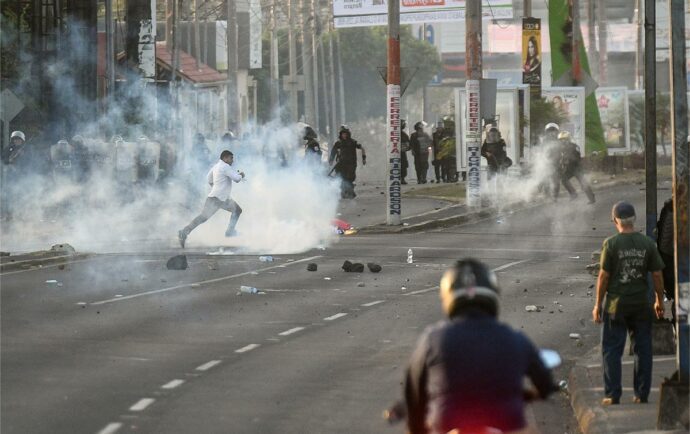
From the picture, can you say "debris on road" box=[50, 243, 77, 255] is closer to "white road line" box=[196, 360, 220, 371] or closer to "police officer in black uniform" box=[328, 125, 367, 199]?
"white road line" box=[196, 360, 220, 371]

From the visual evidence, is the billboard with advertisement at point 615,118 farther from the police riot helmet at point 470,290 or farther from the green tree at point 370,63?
the green tree at point 370,63

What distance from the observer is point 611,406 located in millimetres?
12258

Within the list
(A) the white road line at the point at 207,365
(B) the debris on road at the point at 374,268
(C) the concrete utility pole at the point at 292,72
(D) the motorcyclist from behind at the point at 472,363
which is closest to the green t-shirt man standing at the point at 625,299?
(A) the white road line at the point at 207,365

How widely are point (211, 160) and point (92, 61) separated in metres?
4.67

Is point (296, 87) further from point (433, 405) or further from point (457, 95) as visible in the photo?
point (433, 405)

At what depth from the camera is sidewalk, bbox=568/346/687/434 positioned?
37.2ft

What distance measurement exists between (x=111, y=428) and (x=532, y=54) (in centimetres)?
4008

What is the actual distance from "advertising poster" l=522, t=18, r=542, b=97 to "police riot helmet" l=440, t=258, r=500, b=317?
44.4 m

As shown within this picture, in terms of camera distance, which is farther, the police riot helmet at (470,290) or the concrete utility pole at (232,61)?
the concrete utility pole at (232,61)

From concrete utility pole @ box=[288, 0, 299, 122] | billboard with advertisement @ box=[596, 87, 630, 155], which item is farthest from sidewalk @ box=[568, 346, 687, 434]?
concrete utility pole @ box=[288, 0, 299, 122]

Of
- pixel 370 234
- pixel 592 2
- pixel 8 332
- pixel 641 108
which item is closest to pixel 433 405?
pixel 8 332

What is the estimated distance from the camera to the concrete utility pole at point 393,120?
1347 inches

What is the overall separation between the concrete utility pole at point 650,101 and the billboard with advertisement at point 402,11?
5260 cm

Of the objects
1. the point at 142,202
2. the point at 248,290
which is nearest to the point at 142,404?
the point at 248,290
